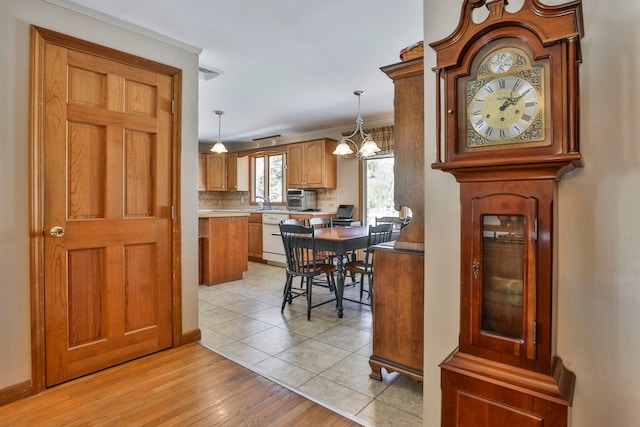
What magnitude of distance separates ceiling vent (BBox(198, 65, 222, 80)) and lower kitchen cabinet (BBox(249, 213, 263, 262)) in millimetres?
3088

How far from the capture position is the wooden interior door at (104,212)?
207 cm

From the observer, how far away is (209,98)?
4199mm

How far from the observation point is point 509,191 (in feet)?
3.72

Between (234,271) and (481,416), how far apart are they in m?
4.03

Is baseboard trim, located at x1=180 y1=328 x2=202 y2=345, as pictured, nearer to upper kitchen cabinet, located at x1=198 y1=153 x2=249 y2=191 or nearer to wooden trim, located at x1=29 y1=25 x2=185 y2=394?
wooden trim, located at x1=29 y1=25 x2=185 y2=394

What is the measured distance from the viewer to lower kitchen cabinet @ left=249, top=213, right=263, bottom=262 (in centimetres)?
Answer: 615

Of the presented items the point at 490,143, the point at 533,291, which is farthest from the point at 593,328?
the point at 490,143

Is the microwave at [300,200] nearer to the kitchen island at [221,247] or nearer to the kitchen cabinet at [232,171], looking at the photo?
the kitchen island at [221,247]

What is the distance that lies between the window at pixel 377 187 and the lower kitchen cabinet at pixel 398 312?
10.6 ft

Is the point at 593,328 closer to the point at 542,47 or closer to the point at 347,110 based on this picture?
the point at 542,47

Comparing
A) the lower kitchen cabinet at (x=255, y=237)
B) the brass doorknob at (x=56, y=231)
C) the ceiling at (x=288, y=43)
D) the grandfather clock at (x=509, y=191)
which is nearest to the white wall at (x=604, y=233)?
the grandfather clock at (x=509, y=191)

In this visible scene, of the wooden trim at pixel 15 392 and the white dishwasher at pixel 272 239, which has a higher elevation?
the white dishwasher at pixel 272 239

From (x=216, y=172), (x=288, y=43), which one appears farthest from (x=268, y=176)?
(x=288, y=43)

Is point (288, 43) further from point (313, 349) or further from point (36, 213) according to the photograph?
point (313, 349)
